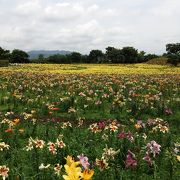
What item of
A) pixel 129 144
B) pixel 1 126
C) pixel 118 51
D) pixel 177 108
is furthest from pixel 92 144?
pixel 118 51

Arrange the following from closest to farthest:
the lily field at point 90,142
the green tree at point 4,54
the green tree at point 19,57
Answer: the lily field at point 90,142
the green tree at point 4,54
the green tree at point 19,57

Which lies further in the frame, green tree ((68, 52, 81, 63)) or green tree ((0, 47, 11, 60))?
green tree ((68, 52, 81, 63))

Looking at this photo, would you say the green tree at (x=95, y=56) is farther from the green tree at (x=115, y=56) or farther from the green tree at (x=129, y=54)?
the green tree at (x=129, y=54)

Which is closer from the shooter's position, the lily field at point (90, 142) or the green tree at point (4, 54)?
the lily field at point (90, 142)

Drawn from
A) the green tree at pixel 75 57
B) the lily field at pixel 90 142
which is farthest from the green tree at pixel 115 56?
the lily field at pixel 90 142

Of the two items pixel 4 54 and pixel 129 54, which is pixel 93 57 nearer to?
pixel 129 54

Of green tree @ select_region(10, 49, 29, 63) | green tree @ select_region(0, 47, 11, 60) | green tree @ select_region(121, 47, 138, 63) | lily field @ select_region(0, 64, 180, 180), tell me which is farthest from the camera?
green tree @ select_region(121, 47, 138, 63)

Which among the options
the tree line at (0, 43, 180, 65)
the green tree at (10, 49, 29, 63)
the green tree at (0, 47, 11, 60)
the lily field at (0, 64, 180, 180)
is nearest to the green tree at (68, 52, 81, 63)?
the tree line at (0, 43, 180, 65)

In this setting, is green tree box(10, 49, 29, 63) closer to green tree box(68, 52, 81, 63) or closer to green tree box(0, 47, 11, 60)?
green tree box(0, 47, 11, 60)

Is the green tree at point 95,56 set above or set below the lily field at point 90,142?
below

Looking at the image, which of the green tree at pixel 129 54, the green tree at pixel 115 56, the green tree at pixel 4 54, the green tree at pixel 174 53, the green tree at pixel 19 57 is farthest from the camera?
the green tree at pixel 129 54

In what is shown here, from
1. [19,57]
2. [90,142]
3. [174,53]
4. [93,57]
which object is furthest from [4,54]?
[90,142]

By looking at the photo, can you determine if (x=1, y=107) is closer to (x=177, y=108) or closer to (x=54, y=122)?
(x=54, y=122)

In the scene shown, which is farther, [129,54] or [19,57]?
[129,54]
